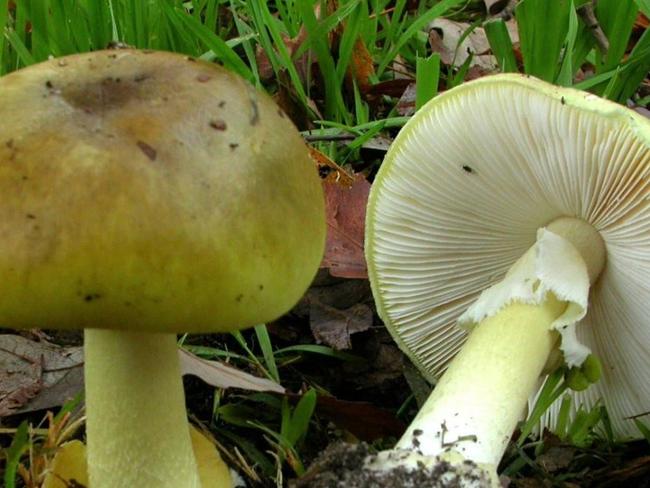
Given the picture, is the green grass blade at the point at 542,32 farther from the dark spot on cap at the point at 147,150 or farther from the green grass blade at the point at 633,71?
the dark spot on cap at the point at 147,150

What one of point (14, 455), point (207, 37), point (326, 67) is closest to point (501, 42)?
point (326, 67)

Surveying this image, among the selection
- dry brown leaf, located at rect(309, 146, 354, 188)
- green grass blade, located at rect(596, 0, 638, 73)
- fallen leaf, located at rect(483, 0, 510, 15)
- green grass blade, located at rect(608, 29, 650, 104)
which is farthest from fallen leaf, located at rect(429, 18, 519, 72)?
dry brown leaf, located at rect(309, 146, 354, 188)

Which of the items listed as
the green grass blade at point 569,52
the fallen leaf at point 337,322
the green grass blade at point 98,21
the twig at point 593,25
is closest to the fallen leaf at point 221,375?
the fallen leaf at point 337,322

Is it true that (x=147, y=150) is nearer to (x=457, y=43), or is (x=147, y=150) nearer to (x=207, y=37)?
(x=207, y=37)

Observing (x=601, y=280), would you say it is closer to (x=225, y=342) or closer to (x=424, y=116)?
(x=424, y=116)

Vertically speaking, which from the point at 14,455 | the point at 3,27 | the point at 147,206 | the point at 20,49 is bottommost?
the point at 14,455

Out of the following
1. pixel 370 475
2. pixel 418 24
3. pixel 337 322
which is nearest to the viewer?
pixel 370 475

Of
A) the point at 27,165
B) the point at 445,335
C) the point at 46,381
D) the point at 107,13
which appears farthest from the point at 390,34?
the point at 27,165

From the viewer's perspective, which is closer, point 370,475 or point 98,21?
point 370,475
